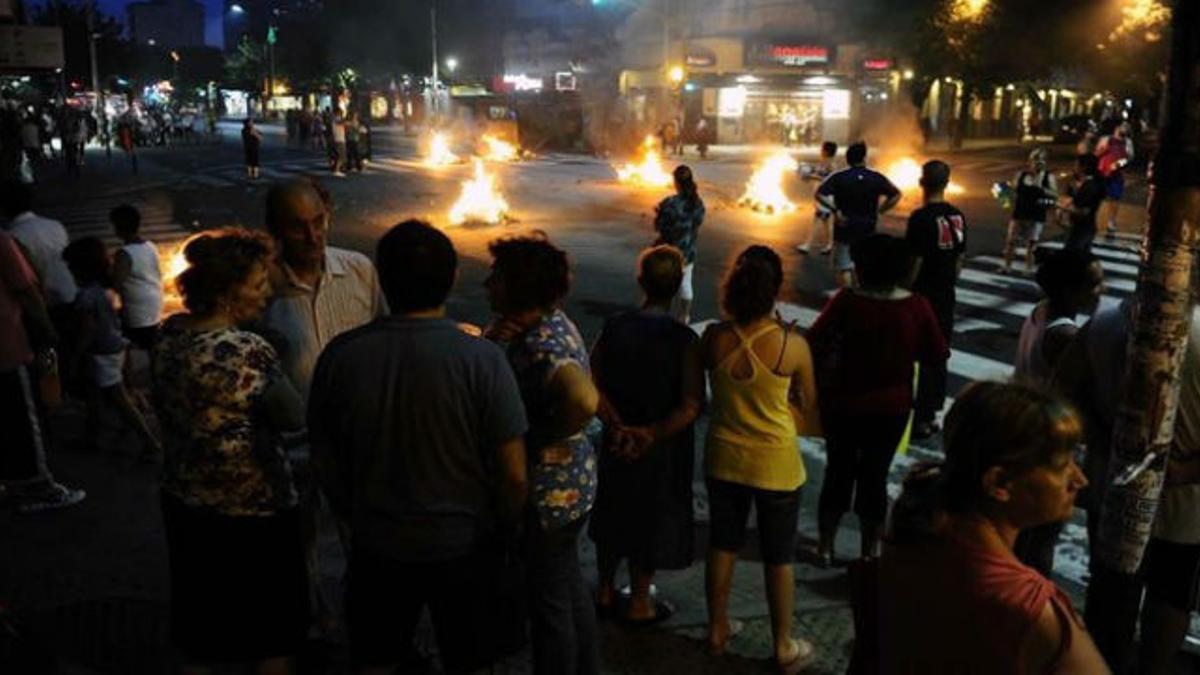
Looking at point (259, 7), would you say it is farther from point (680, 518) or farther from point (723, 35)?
point (680, 518)

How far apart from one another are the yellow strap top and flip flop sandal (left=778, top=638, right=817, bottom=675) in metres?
0.67

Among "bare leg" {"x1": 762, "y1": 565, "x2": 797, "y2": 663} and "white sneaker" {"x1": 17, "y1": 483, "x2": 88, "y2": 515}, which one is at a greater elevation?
"bare leg" {"x1": 762, "y1": 565, "x2": 797, "y2": 663}

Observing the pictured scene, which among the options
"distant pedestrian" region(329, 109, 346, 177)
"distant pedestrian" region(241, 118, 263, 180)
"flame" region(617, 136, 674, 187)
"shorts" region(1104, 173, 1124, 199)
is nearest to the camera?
"shorts" region(1104, 173, 1124, 199)

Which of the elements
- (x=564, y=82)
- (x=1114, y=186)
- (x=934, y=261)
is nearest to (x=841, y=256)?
(x=934, y=261)

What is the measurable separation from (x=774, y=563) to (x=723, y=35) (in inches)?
1752

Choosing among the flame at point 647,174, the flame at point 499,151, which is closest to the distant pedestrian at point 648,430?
the flame at point 647,174

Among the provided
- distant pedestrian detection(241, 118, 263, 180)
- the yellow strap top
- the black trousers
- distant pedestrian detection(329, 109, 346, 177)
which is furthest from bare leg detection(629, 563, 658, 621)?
distant pedestrian detection(329, 109, 346, 177)

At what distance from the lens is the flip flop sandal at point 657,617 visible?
14.2ft

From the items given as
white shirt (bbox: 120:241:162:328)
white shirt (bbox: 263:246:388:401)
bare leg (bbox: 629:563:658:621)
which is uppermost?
white shirt (bbox: 263:246:388:401)

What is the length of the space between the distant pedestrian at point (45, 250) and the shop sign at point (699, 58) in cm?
3897

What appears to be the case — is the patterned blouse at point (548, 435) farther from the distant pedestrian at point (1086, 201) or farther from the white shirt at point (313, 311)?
the distant pedestrian at point (1086, 201)

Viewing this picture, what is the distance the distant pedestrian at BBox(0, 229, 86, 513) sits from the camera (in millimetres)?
5176

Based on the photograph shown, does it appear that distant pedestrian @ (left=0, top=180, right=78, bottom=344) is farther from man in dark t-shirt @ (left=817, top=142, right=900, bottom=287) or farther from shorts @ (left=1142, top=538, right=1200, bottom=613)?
man in dark t-shirt @ (left=817, top=142, right=900, bottom=287)

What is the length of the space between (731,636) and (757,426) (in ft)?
3.27
